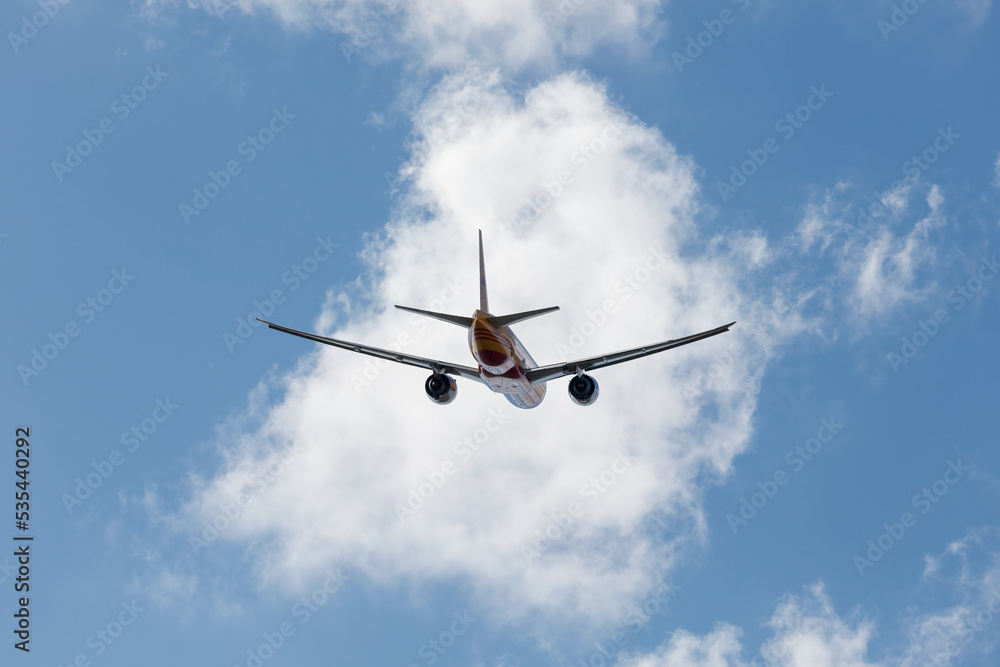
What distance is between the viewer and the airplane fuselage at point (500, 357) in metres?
52.2

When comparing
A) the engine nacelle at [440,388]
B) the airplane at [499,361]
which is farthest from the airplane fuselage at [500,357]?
the engine nacelle at [440,388]

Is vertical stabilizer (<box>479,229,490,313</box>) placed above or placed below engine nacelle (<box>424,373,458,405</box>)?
above

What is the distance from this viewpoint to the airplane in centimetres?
5200

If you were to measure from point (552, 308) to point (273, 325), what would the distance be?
1787 centimetres

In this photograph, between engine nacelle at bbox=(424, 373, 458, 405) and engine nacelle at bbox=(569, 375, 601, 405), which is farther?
engine nacelle at bbox=(424, 373, 458, 405)

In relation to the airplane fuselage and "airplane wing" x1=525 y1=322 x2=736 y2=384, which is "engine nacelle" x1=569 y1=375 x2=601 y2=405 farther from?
the airplane fuselage

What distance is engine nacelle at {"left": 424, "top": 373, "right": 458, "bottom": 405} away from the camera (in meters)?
56.1

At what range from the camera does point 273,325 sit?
52625 mm

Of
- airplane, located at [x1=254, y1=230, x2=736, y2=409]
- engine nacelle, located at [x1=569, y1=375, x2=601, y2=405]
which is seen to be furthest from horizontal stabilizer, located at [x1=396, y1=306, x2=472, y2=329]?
engine nacelle, located at [x1=569, y1=375, x2=601, y2=405]

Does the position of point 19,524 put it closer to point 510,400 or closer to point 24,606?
point 24,606

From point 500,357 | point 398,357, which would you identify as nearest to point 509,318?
point 500,357

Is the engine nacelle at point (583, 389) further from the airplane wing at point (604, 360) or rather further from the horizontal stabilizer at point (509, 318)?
the horizontal stabilizer at point (509, 318)

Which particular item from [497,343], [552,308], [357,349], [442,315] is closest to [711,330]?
[552,308]

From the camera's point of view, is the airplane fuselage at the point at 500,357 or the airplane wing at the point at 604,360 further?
the airplane fuselage at the point at 500,357
